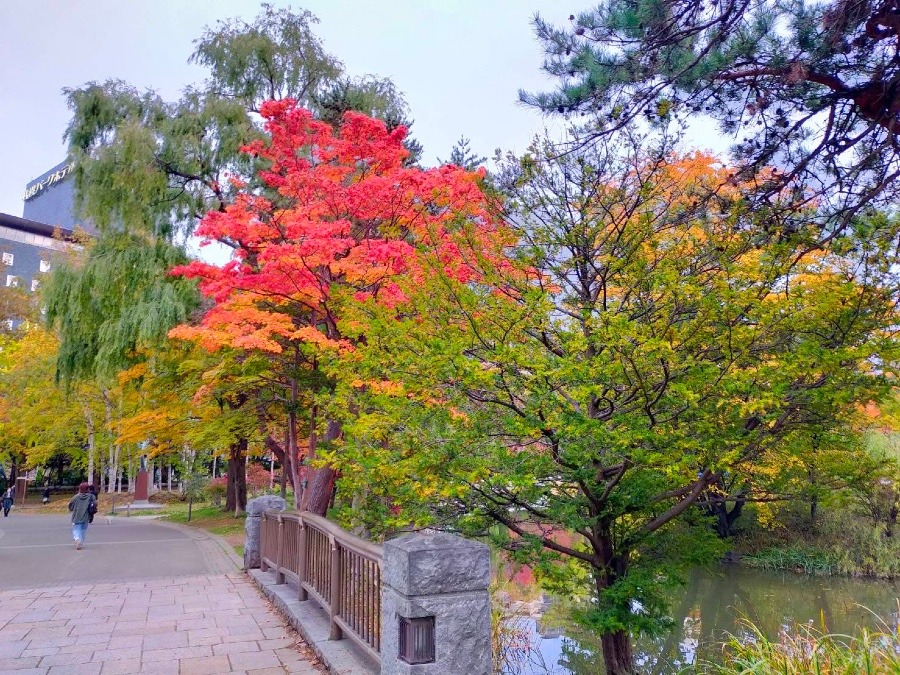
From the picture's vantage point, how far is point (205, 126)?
13.4 m

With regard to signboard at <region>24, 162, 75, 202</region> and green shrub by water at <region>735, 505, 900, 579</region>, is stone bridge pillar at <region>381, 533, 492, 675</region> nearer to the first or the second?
green shrub by water at <region>735, 505, 900, 579</region>

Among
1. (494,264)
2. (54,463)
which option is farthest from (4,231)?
(494,264)

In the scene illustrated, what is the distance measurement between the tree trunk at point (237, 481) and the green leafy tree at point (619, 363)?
54.0 ft

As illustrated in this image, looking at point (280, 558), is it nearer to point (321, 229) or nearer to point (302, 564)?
point (302, 564)

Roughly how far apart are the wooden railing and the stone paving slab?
425mm

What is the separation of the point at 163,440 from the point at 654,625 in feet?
56.6

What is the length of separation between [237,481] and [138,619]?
52.1 feet

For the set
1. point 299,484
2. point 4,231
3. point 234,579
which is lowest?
point 234,579

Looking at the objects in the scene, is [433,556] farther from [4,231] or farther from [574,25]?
[4,231]

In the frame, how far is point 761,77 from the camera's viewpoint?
5.62 metres

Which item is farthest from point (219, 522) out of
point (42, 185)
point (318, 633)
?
point (42, 185)

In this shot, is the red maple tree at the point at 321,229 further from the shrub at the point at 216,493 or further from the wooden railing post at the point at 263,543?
the shrub at the point at 216,493

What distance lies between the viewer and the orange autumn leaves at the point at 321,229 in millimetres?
9047

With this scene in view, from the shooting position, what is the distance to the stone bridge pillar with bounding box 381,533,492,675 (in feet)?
11.0
